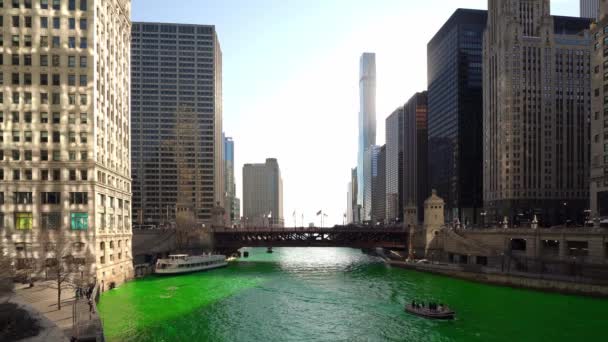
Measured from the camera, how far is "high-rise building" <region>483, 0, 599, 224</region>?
16900cm

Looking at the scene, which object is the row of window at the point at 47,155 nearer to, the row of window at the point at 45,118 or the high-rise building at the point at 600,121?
the row of window at the point at 45,118

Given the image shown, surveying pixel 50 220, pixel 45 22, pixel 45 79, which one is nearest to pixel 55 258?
pixel 50 220

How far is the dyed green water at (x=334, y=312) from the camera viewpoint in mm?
51219

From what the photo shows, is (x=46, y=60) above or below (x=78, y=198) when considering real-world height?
above

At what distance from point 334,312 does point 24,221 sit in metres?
51.5

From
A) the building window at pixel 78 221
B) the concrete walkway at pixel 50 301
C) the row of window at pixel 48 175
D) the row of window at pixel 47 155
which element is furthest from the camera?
the row of window at pixel 47 155

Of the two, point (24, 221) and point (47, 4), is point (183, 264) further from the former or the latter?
point (47, 4)

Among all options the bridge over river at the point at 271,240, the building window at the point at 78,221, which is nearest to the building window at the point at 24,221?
the building window at the point at 78,221

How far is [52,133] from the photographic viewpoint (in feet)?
234

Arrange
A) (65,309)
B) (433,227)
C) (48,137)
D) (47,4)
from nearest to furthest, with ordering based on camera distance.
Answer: (65,309) < (48,137) < (47,4) < (433,227)

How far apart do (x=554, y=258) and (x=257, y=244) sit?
248 feet

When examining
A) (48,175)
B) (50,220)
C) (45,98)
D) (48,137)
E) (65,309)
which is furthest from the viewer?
(45,98)

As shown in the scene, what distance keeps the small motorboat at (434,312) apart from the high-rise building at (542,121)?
→ 12510 centimetres

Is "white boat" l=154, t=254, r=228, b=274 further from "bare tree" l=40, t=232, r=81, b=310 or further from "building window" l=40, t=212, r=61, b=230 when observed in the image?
"building window" l=40, t=212, r=61, b=230
